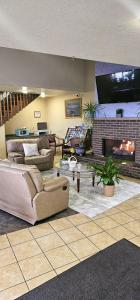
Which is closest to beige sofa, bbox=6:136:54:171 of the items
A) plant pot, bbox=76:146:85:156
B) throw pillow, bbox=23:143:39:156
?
throw pillow, bbox=23:143:39:156

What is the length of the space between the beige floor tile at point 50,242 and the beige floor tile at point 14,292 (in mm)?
555

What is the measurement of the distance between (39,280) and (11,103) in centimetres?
658

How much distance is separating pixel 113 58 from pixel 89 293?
315cm

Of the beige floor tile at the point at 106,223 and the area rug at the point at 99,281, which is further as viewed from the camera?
the beige floor tile at the point at 106,223

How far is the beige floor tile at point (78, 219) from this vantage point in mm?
3119

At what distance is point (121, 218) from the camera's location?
3213 mm

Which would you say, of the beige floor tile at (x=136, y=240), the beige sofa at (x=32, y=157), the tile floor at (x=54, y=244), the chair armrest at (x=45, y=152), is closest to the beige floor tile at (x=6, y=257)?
the tile floor at (x=54, y=244)

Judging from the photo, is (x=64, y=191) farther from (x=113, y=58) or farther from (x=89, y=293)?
(x=113, y=58)

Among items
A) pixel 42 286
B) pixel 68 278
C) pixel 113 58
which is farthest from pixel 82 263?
pixel 113 58

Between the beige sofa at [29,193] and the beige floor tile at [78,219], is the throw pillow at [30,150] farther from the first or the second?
the beige floor tile at [78,219]

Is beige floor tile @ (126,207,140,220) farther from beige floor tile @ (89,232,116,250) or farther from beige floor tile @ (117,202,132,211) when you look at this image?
beige floor tile @ (89,232,116,250)

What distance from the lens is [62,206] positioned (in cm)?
341

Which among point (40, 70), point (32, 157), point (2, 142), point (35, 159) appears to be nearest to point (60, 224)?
point (35, 159)

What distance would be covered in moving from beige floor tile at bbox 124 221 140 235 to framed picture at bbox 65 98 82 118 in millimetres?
5524
